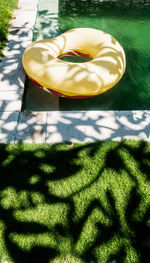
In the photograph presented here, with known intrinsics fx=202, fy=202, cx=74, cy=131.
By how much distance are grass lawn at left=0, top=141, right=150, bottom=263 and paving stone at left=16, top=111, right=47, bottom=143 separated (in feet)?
0.57

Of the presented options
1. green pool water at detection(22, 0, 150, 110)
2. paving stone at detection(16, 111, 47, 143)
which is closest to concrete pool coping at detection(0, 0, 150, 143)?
paving stone at detection(16, 111, 47, 143)

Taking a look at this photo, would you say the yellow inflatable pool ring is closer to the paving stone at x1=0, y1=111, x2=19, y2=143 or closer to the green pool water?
the green pool water

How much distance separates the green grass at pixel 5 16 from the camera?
5.77m

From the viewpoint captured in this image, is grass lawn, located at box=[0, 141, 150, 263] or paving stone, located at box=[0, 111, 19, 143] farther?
paving stone, located at box=[0, 111, 19, 143]

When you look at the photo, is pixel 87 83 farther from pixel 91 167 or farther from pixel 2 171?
pixel 2 171

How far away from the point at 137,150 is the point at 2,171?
220 centimetres

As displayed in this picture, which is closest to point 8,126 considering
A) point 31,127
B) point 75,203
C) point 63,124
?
point 31,127

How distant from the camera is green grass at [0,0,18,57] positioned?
5769 millimetres

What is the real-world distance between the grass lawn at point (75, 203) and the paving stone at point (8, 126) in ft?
0.53

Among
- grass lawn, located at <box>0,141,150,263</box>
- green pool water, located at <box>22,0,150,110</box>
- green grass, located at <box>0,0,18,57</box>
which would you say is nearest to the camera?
grass lawn, located at <box>0,141,150,263</box>

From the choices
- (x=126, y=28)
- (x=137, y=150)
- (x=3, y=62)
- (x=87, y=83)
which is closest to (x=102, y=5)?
(x=126, y=28)

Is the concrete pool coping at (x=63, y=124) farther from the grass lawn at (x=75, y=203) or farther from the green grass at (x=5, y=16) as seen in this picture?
the green grass at (x=5, y=16)

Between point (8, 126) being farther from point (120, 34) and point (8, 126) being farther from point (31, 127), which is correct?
point (120, 34)

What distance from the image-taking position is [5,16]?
6.71 m
